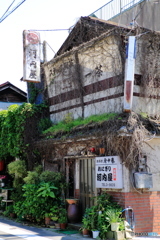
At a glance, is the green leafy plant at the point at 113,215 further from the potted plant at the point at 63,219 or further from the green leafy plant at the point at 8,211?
the green leafy plant at the point at 8,211

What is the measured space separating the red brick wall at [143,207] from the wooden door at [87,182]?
1.28 metres

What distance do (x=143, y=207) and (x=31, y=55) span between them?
753 centimetres

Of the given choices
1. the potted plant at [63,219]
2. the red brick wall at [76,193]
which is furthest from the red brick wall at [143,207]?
the potted plant at [63,219]

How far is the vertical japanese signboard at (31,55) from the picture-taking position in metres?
12.8

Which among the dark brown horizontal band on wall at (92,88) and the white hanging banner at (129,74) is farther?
the dark brown horizontal band on wall at (92,88)

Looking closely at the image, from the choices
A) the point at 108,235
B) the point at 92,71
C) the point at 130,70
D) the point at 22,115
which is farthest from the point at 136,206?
the point at 22,115

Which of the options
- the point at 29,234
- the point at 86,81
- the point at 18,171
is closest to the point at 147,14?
the point at 86,81

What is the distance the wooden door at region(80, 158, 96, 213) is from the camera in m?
11.3

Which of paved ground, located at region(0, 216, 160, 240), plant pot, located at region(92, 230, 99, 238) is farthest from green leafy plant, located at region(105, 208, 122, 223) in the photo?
paved ground, located at region(0, 216, 160, 240)

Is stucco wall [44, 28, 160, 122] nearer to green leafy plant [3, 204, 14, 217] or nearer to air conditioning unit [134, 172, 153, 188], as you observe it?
air conditioning unit [134, 172, 153, 188]

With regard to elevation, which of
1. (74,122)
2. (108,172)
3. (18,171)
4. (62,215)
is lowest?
(62,215)

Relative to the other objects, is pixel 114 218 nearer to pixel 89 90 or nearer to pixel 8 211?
pixel 89 90

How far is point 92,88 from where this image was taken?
1217 cm

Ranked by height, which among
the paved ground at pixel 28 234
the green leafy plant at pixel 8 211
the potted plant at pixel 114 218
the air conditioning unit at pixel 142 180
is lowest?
the paved ground at pixel 28 234
